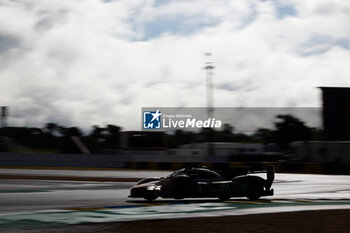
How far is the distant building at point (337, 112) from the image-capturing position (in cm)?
3691

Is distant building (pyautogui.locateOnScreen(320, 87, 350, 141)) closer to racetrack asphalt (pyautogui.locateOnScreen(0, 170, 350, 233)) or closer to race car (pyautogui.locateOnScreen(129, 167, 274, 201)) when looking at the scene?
racetrack asphalt (pyautogui.locateOnScreen(0, 170, 350, 233))

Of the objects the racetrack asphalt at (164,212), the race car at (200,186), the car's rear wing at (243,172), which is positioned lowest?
the racetrack asphalt at (164,212)

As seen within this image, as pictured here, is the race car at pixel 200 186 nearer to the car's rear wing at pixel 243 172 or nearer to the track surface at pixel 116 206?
the car's rear wing at pixel 243 172

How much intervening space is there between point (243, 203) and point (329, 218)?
130 inches

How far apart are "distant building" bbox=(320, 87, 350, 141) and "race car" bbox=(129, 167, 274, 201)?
82.5 ft

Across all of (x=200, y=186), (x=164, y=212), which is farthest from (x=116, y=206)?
(x=200, y=186)

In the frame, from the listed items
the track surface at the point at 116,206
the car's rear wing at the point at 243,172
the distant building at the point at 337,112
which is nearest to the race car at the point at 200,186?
the car's rear wing at the point at 243,172

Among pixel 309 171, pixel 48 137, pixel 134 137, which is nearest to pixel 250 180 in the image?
pixel 309 171

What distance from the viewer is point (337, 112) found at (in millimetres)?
37031

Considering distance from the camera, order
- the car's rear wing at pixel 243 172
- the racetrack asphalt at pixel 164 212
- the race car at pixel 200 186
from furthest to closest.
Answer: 1. the car's rear wing at pixel 243 172
2. the race car at pixel 200 186
3. the racetrack asphalt at pixel 164 212

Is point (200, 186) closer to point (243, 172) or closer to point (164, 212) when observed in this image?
point (243, 172)

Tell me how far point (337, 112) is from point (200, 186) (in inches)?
1049

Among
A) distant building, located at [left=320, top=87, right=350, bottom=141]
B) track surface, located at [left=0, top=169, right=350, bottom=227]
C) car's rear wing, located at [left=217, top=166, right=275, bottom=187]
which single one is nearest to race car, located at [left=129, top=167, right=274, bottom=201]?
car's rear wing, located at [left=217, top=166, right=275, bottom=187]

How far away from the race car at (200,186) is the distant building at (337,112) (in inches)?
990
